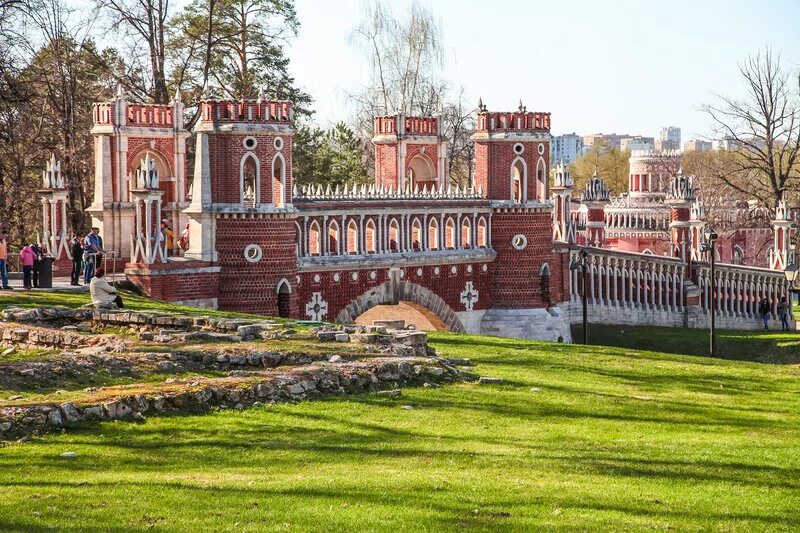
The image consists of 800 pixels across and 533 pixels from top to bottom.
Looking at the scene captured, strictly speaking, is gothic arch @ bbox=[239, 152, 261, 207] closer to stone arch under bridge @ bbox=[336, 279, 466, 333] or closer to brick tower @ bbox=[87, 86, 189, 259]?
brick tower @ bbox=[87, 86, 189, 259]

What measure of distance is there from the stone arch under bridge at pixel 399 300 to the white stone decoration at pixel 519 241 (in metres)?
2.94

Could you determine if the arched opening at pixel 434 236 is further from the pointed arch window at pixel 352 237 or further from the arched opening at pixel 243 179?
the arched opening at pixel 243 179

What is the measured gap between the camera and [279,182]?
32.0 metres

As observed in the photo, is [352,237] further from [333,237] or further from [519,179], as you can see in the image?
[519,179]

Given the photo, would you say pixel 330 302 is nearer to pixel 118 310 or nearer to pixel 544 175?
pixel 544 175

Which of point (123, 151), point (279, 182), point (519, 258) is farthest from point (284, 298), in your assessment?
point (519, 258)

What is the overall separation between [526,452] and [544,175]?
27059 mm

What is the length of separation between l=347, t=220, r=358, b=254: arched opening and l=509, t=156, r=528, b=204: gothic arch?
246 inches

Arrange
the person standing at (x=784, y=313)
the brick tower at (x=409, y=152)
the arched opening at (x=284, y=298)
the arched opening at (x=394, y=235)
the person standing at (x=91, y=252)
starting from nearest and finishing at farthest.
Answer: the person standing at (x=91, y=252)
the arched opening at (x=284, y=298)
the arched opening at (x=394, y=235)
the brick tower at (x=409, y=152)
the person standing at (x=784, y=313)

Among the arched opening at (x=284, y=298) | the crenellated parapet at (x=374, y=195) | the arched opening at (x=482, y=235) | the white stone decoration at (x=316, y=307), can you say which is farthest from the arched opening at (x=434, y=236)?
the arched opening at (x=284, y=298)

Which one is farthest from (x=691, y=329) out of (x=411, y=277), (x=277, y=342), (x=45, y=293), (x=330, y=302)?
(x=277, y=342)

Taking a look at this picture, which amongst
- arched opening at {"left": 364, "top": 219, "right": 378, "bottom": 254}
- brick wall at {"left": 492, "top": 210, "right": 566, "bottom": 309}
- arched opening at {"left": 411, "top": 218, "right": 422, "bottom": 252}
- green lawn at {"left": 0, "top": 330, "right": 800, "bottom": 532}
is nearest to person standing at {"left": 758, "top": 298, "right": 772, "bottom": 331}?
brick wall at {"left": 492, "top": 210, "right": 566, "bottom": 309}

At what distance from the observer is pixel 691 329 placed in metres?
45.9

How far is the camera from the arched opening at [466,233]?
126 ft
